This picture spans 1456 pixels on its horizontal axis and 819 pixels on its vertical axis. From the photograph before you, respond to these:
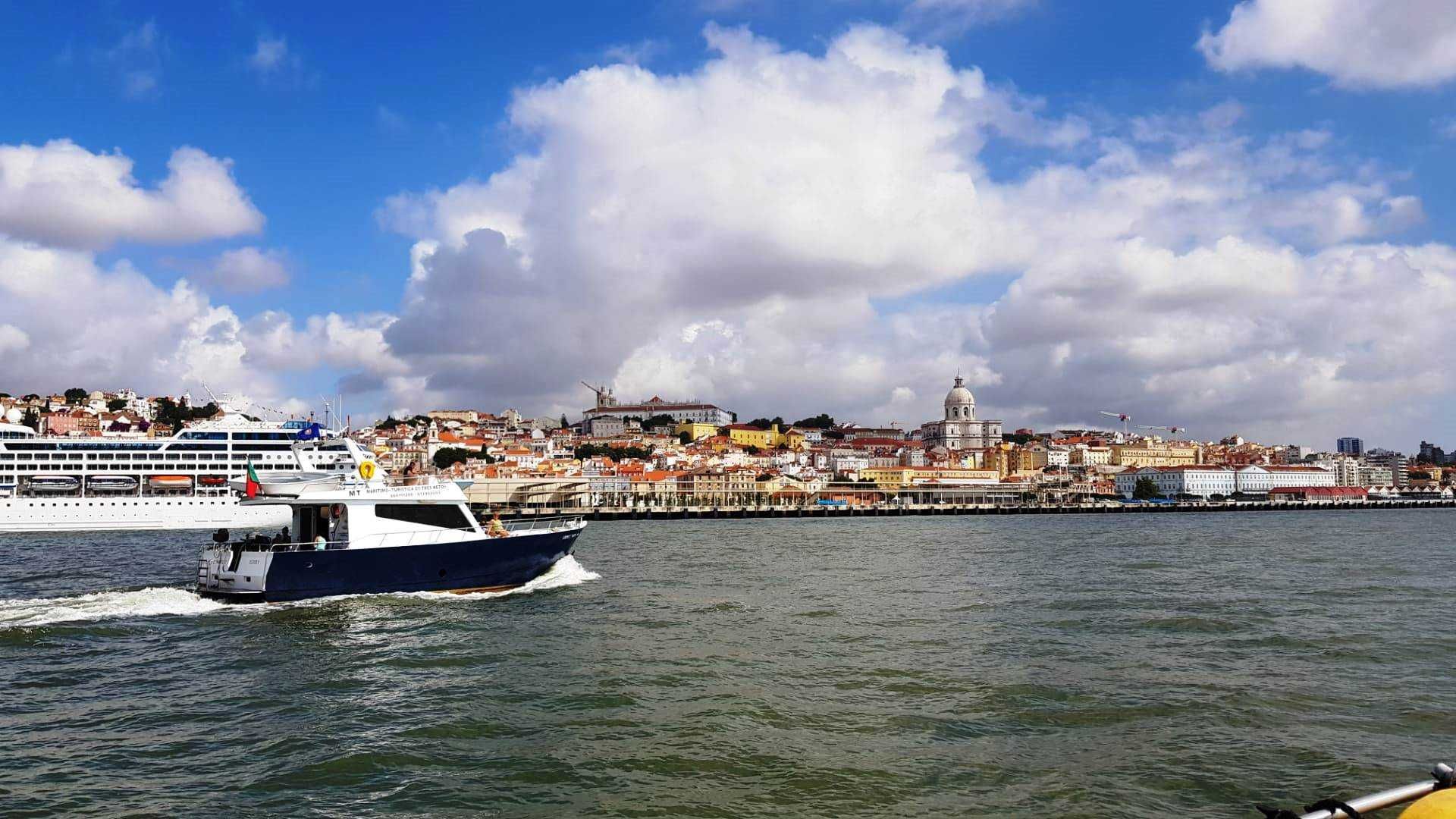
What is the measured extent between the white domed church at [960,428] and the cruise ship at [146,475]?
377 feet

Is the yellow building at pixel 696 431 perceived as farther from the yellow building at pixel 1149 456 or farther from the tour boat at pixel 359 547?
the tour boat at pixel 359 547

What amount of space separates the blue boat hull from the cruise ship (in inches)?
1240

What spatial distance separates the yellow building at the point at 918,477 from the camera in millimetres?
114312

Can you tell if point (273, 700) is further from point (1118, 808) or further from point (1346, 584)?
point (1346, 584)

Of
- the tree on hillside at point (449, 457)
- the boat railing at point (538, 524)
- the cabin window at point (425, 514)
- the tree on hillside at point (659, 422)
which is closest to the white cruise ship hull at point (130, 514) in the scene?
the boat railing at point (538, 524)

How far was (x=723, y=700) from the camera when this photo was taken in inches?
380

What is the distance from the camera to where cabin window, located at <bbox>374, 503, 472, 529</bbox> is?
1680 centimetres

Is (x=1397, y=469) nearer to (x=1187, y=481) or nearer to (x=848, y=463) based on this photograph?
(x=1187, y=481)

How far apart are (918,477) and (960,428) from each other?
50332 mm

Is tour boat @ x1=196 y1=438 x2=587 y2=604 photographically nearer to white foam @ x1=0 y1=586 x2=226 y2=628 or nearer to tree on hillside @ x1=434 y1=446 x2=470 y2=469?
white foam @ x1=0 y1=586 x2=226 y2=628

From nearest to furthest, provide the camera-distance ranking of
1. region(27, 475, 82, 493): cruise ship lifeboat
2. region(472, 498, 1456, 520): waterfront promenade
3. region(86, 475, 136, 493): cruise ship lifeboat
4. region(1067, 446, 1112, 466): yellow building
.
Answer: region(27, 475, 82, 493): cruise ship lifeboat
region(86, 475, 136, 493): cruise ship lifeboat
region(472, 498, 1456, 520): waterfront promenade
region(1067, 446, 1112, 466): yellow building

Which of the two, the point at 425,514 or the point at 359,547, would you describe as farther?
the point at 425,514

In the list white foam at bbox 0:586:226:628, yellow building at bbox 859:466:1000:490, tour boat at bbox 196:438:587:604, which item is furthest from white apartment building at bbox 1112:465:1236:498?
white foam at bbox 0:586:226:628

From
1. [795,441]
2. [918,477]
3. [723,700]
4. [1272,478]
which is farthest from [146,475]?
[1272,478]
